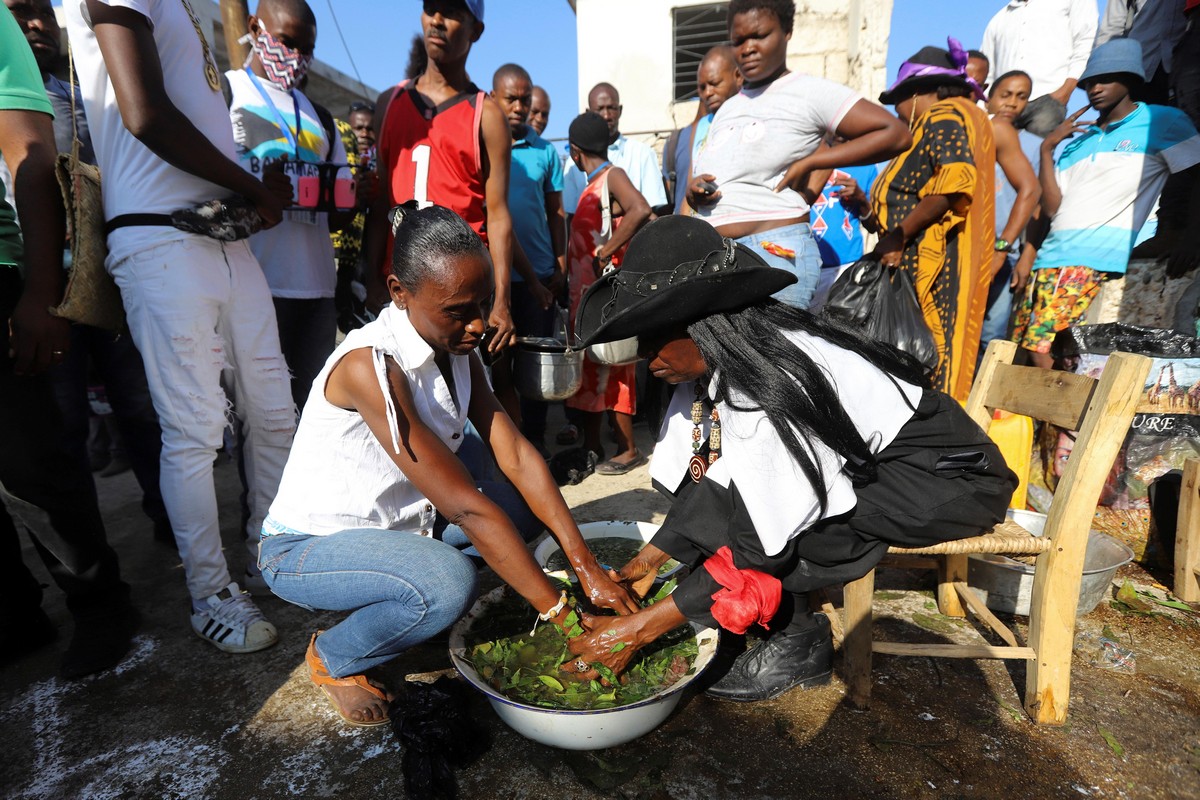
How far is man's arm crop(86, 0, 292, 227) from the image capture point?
1939 mm

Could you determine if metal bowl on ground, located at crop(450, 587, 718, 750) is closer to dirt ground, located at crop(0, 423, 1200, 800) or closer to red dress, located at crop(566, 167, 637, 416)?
dirt ground, located at crop(0, 423, 1200, 800)

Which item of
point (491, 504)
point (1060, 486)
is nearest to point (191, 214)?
point (491, 504)

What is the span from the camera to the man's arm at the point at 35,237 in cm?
200

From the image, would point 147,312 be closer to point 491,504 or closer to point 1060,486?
point 491,504

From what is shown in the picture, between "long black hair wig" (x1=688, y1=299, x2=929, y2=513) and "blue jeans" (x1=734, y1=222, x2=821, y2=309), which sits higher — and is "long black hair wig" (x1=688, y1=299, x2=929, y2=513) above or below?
below

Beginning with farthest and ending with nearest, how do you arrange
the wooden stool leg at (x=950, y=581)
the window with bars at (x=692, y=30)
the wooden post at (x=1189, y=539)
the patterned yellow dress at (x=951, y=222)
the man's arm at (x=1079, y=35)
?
the window with bars at (x=692, y=30), the man's arm at (x=1079, y=35), the patterned yellow dress at (x=951, y=222), the wooden post at (x=1189, y=539), the wooden stool leg at (x=950, y=581)

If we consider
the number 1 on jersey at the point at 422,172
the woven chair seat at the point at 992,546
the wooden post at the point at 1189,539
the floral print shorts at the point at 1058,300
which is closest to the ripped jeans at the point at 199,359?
the number 1 on jersey at the point at 422,172

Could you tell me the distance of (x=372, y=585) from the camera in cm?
174

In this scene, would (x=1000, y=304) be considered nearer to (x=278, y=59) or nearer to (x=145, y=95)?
(x=278, y=59)

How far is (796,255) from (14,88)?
298 centimetres

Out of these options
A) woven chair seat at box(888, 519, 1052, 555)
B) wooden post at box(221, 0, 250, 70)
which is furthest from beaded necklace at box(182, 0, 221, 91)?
woven chair seat at box(888, 519, 1052, 555)

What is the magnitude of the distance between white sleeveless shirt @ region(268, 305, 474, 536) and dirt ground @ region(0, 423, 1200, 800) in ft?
2.18

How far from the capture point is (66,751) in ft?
6.15

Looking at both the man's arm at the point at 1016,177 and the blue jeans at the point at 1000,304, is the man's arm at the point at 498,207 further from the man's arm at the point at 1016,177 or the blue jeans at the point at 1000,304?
the blue jeans at the point at 1000,304
